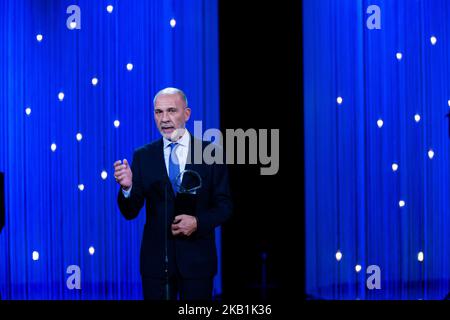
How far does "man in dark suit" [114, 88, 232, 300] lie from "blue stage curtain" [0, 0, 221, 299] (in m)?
1.23

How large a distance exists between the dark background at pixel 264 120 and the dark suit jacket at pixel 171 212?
132 centimetres

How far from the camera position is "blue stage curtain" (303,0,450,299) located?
4.40 metres

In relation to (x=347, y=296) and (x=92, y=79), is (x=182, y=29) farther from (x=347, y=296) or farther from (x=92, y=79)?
(x=347, y=296)

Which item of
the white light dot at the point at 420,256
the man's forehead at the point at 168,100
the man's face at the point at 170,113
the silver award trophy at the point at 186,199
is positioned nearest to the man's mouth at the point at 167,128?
A: the man's face at the point at 170,113

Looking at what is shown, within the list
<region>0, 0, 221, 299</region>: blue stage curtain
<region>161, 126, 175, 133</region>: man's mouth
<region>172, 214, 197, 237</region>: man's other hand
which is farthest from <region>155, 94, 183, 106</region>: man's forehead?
<region>0, 0, 221, 299</region>: blue stage curtain

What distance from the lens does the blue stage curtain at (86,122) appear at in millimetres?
4414

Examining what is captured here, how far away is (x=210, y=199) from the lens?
3.13 meters

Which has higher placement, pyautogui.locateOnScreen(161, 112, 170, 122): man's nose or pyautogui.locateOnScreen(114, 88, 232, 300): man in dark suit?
pyautogui.locateOnScreen(161, 112, 170, 122): man's nose

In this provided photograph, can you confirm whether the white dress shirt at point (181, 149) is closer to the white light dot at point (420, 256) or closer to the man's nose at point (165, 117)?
the man's nose at point (165, 117)

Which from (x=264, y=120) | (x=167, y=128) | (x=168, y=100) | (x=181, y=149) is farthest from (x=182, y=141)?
(x=264, y=120)

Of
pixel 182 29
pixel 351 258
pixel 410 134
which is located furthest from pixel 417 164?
pixel 182 29

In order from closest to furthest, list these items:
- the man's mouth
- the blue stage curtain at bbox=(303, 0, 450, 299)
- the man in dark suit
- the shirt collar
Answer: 1. the man in dark suit
2. the shirt collar
3. the man's mouth
4. the blue stage curtain at bbox=(303, 0, 450, 299)

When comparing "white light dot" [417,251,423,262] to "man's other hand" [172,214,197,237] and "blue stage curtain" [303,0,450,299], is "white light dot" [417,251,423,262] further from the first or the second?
"man's other hand" [172,214,197,237]

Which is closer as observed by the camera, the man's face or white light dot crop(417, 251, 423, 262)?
the man's face
